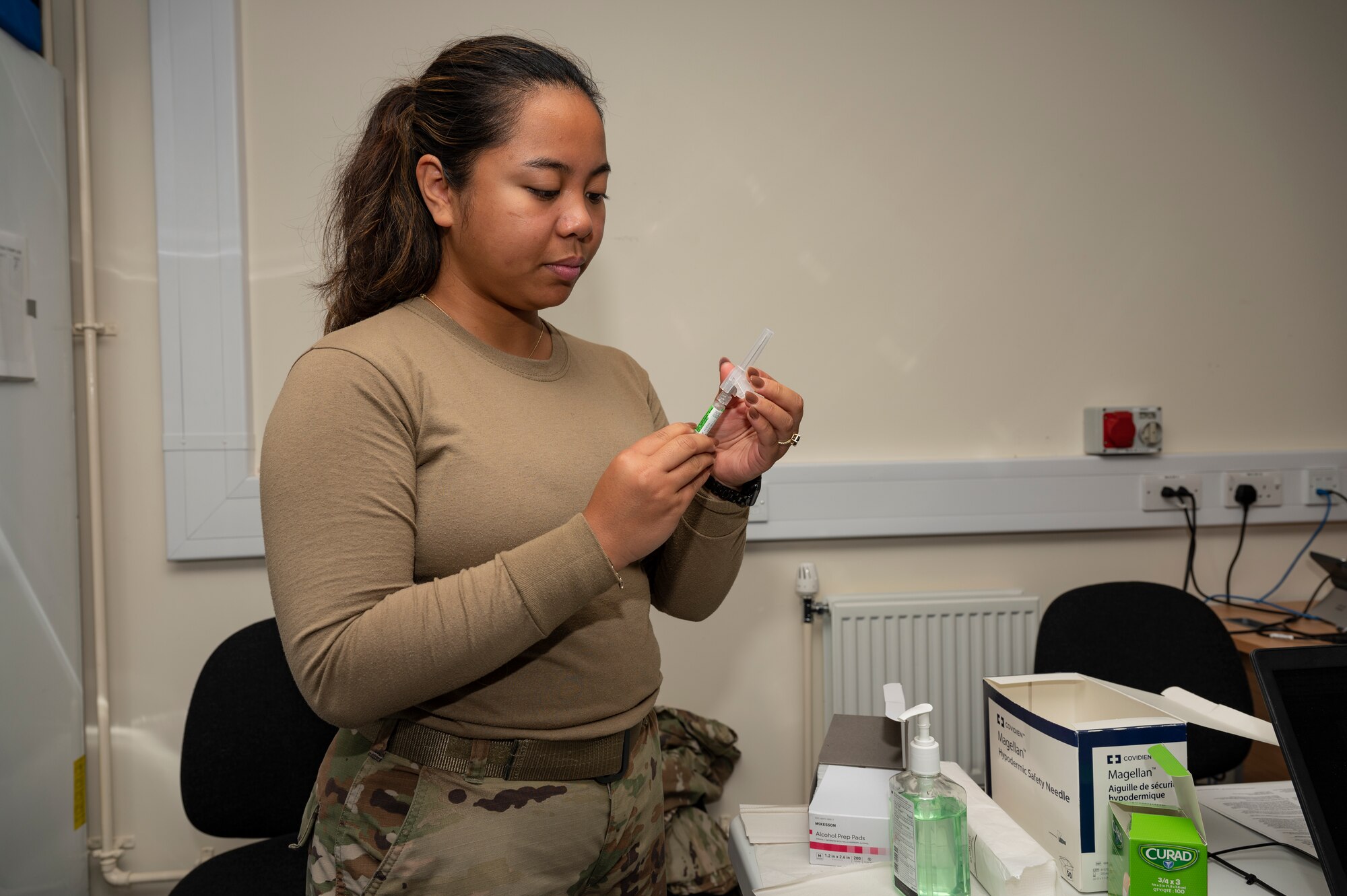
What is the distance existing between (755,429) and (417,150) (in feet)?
1.68

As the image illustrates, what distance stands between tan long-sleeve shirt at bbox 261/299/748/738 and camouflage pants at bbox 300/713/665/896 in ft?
0.20

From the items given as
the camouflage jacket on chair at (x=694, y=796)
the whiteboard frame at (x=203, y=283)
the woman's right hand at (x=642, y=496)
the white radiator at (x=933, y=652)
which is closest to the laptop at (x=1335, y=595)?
the white radiator at (x=933, y=652)

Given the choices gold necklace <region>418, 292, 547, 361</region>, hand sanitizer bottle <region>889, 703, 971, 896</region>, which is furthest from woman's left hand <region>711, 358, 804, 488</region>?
hand sanitizer bottle <region>889, 703, 971, 896</region>

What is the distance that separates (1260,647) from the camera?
197cm

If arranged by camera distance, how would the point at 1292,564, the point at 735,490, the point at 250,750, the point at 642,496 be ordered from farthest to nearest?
the point at 1292,564
the point at 250,750
the point at 735,490
the point at 642,496

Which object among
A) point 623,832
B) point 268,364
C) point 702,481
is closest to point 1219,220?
point 702,481

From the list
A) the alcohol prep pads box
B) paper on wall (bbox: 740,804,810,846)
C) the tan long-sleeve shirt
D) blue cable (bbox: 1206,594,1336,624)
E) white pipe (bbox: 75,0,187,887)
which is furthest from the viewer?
blue cable (bbox: 1206,594,1336,624)

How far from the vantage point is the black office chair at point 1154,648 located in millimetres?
1881

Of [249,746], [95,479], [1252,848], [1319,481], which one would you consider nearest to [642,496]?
[1252,848]

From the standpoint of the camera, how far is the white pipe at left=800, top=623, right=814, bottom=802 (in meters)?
2.17

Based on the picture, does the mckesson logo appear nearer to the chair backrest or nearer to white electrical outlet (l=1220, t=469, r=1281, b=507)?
the chair backrest

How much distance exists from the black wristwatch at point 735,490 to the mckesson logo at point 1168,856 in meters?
0.55

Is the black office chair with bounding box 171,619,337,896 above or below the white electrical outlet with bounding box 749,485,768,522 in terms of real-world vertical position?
below

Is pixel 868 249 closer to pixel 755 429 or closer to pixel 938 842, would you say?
pixel 755 429
